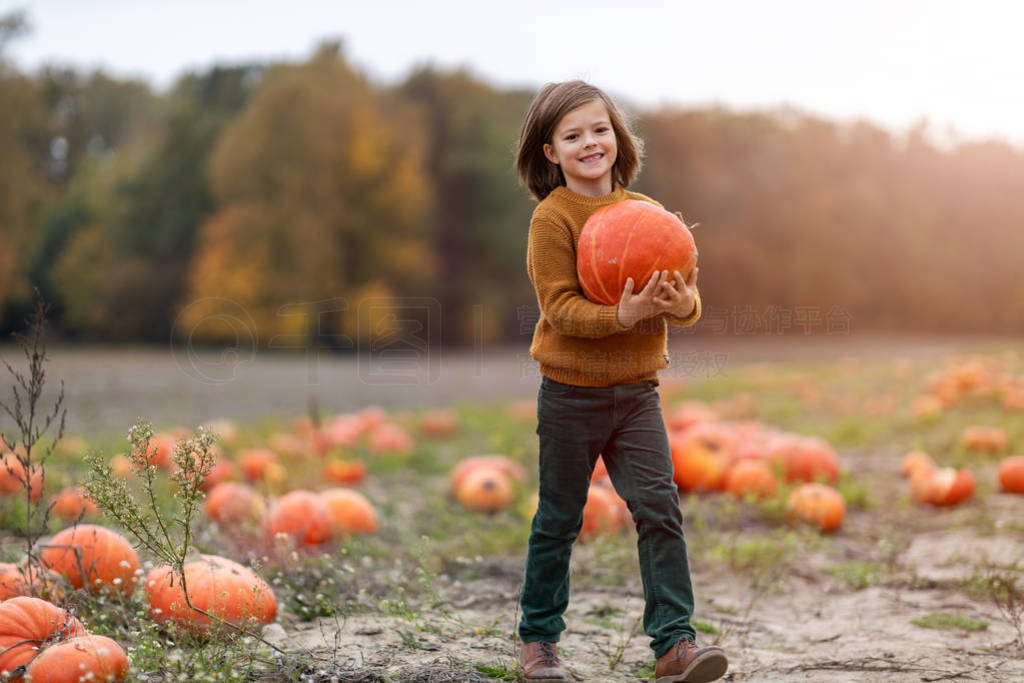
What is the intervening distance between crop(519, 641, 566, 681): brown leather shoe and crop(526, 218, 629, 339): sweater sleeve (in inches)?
37.8

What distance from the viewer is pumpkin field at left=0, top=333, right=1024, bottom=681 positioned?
8.74ft

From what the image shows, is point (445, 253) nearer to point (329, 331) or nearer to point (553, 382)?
point (329, 331)

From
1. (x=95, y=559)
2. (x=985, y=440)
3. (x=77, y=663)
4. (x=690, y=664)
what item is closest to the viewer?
(x=77, y=663)

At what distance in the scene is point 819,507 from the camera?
4719 millimetres

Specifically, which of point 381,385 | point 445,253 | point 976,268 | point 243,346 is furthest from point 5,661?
point 976,268

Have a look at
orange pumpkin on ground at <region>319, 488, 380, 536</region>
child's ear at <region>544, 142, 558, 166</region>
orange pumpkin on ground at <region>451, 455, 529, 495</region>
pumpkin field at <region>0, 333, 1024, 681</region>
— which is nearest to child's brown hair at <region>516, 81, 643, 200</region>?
child's ear at <region>544, 142, 558, 166</region>

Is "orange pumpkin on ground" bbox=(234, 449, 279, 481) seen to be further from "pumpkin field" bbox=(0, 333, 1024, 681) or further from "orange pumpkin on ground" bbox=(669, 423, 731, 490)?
"orange pumpkin on ground" bbox=(669, 423, 731, 490)

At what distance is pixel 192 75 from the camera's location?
3167 centimetres

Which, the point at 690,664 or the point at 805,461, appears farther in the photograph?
the point at 805,461

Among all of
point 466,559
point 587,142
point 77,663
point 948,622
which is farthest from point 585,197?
point 948,622

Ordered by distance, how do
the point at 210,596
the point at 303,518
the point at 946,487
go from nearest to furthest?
the point at 210,596 < the point at 303,518 < the point at 946,487

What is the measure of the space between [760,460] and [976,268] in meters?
34.6

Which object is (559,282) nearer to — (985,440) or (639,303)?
Result: (639,303)

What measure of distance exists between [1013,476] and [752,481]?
154 centimetres
